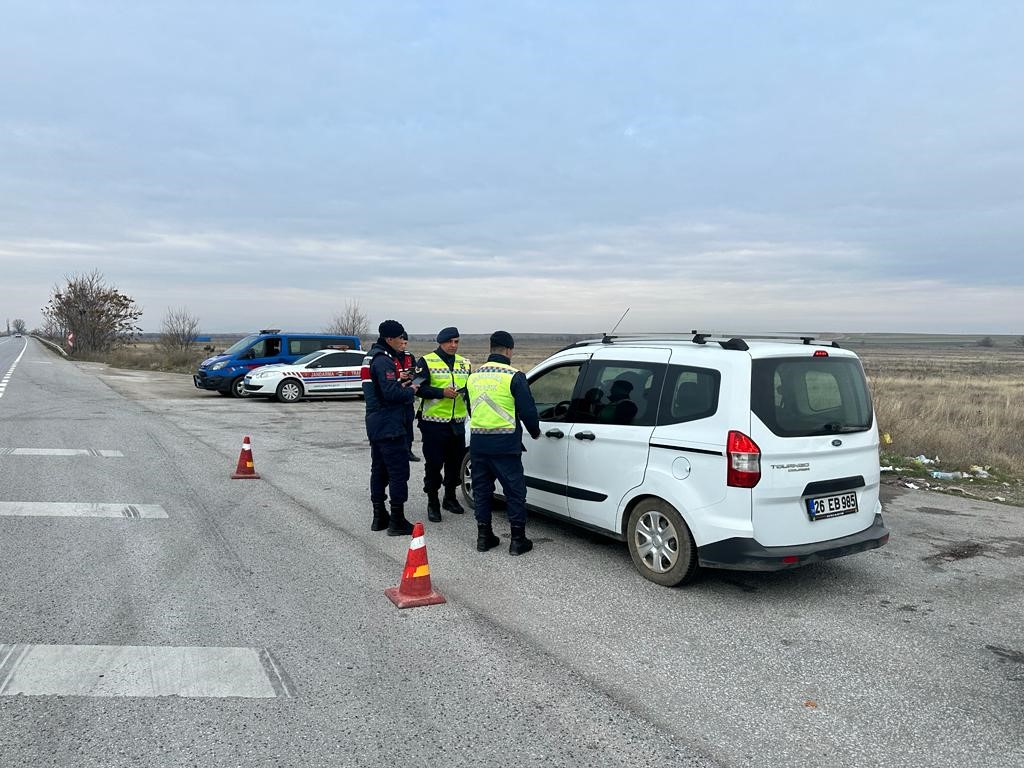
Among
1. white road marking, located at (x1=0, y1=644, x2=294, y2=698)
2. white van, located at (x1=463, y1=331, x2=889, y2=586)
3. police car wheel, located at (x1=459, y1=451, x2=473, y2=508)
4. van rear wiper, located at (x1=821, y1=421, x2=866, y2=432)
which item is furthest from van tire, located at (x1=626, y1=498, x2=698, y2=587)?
white road marking, located at (x1=0, y1=644, x2=294, y2=698)

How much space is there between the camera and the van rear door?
179 inches

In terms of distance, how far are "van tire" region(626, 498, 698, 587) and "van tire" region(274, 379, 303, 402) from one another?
1551 cm

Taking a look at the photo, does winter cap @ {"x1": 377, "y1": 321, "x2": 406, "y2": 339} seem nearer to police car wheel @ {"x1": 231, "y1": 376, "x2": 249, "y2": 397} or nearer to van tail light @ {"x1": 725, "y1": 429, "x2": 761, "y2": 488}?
van tail light @ {"x1": 725, "y1": 429, "x2": 761, "y2": 488}

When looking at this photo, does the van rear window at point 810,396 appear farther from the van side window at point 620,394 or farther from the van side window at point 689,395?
the van side window at point 620,394

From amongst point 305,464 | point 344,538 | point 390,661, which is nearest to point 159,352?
point 305,464

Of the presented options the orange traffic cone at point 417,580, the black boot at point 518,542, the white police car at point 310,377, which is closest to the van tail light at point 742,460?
the black boot at point 518,542

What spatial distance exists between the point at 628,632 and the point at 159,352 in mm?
41848

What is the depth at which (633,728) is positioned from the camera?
320cm

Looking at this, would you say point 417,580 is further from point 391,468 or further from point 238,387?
point 238,387

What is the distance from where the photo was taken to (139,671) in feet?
11.9

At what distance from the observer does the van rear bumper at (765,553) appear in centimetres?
453

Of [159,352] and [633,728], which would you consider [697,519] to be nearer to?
[633,728]

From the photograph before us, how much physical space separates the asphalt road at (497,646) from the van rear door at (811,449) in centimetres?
57

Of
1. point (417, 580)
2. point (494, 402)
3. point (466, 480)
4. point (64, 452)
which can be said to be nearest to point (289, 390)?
point (64, 452)
